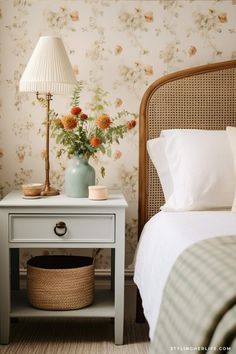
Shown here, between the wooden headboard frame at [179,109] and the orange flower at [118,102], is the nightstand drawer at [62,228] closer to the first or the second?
the wooden headboard frame at [179,109]

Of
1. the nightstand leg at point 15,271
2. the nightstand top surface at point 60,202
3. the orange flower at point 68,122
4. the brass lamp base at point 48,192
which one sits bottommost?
the nightstand leg at point 15,271

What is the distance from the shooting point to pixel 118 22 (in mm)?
3092

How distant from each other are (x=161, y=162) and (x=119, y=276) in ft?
2.00

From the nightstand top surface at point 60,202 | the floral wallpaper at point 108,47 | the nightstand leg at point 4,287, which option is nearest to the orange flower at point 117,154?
the floral wallpaper at point 108,47

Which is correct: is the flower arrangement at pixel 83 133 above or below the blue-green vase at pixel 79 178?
above

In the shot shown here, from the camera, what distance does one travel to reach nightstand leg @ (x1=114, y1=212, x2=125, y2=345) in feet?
8.54

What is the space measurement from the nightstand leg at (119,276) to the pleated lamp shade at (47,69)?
Result: 71 centimetres

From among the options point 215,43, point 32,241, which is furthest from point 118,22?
point 32,241

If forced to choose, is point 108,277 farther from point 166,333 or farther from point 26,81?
point 166,333

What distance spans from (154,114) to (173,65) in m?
0.32

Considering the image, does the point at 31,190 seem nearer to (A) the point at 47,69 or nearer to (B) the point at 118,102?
(A) the point at 47,69

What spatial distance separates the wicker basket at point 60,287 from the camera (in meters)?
2.64

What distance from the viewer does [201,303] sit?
4.90ft

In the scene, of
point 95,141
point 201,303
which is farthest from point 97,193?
point 201,303
